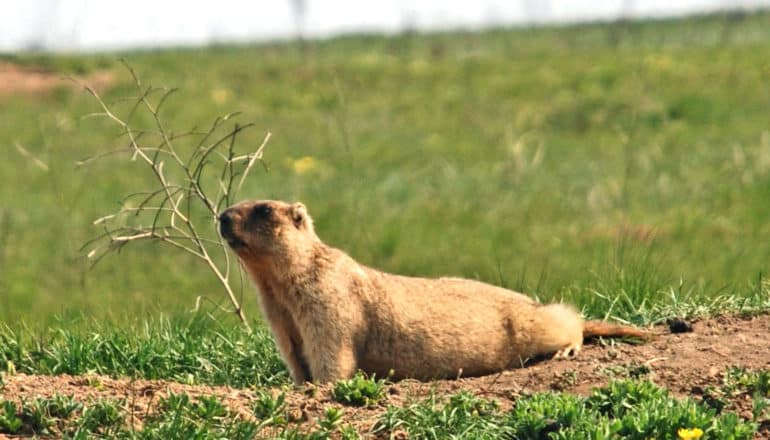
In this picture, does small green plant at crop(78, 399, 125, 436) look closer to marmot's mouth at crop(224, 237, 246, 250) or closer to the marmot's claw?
marmot's mouth at crop(224, 237, 246, 250)

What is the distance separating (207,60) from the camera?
27.7 m

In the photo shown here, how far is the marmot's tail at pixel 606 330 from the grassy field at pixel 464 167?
15.1 inches

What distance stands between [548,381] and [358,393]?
0.91 metres

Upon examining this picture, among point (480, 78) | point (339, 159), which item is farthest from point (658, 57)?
point (339, 159)

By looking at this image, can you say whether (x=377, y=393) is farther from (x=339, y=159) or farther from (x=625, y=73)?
(x=625, y=73)

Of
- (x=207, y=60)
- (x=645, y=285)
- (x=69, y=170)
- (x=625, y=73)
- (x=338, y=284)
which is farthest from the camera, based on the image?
(x=207, y=60)

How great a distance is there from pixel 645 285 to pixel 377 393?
2.39 m

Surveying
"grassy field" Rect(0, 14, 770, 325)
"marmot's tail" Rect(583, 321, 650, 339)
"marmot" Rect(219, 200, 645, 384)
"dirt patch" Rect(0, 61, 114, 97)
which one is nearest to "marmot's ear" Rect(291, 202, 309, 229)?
"marmot" Rect(219, 200, 645, 384)

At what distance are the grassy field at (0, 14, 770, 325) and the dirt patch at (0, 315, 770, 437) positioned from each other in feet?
2.75

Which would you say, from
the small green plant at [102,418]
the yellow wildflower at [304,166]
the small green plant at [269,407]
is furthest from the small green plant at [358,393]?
the yellow wildflower at [304,166]

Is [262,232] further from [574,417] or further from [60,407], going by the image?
[574,417]

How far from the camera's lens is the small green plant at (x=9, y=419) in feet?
19.4

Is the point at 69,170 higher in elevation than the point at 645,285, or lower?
lower

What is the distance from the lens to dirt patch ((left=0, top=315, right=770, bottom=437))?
621 cm
